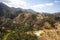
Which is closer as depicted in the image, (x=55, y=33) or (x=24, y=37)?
(x=24, y=37)

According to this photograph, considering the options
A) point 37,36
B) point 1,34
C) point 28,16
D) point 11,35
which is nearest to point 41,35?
point 37,36

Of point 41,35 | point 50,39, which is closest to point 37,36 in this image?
point 41,35

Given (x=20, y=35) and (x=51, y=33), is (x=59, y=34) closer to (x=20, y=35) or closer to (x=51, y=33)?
(x=51, y=33)

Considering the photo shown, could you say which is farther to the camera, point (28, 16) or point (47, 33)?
point (28, 16)

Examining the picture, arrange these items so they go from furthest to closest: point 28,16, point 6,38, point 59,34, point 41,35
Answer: point 28,16 < point 59,34 < point 41,35 < point 6,38

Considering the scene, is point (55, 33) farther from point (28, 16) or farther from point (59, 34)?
point (28, 16)

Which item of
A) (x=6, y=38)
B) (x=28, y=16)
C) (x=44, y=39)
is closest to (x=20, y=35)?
(x=6, y=38)

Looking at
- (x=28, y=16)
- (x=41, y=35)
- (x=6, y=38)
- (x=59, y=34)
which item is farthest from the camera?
(x=28, y=16)

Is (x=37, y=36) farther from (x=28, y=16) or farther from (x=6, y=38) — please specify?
(x=28, y=16)
